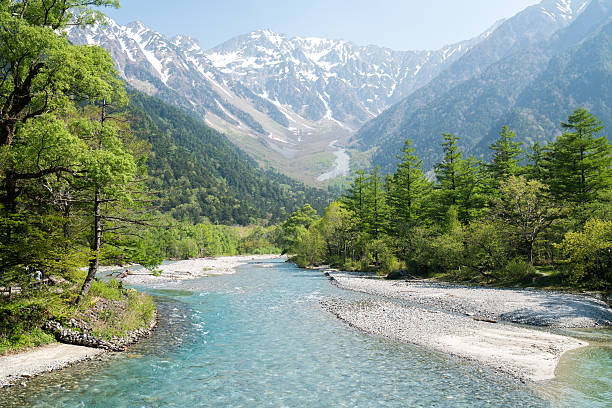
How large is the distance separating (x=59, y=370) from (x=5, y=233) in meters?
6.44

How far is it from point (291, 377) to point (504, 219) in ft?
122

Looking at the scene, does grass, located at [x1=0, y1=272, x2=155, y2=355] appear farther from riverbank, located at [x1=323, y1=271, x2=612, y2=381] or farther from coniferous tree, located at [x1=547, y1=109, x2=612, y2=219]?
coniferous tree, located at [x1=547, y1=109, x2=612, y2=219]

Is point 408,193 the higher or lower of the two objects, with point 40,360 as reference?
higher

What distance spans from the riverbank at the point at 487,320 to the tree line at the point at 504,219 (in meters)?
4.81

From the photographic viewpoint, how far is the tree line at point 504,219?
108 ft

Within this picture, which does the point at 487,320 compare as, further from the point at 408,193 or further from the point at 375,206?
the point at 375,206

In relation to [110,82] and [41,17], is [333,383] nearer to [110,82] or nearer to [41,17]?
[110,82]

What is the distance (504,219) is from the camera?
4244 centimetres

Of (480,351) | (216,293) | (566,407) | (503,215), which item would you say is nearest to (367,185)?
(503,215)

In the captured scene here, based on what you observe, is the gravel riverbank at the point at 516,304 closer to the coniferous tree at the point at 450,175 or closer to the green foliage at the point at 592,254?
the green foliage at the point at 592,254

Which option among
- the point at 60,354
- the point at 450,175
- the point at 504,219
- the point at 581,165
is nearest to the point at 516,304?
the point at 504,219

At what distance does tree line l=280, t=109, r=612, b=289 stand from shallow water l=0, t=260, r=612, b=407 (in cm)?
1658

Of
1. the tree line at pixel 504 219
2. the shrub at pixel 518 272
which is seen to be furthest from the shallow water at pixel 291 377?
the shrub at pixel 518 272

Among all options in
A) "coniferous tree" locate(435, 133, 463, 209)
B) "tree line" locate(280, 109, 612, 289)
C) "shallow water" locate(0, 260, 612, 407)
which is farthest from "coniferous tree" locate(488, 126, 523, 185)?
"shallow water" locate(0, 260, 612, 407)
